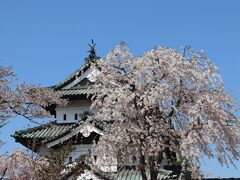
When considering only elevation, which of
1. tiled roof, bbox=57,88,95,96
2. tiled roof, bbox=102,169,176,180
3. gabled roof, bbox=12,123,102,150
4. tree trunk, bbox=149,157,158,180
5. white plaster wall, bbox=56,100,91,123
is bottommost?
tree trunk, bbox=149,157,158,180

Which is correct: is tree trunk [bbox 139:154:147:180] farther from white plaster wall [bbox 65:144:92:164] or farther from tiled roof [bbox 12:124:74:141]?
tiled roof [bbox 12:124:74:141]

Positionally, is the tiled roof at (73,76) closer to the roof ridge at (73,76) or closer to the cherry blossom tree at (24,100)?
the roof ridge at (73,76)

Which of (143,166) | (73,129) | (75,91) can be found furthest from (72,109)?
(143,166)

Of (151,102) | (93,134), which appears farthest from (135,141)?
(93,134)

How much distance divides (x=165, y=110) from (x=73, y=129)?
9677 millimetres

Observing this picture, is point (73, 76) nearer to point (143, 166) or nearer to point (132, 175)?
point (132, 175)

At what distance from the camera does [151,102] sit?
A: 18250 millimetres

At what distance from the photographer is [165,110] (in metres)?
18.9

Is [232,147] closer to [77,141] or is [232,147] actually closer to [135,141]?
[135,141]

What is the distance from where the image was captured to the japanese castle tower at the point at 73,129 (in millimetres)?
26922

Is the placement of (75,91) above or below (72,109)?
above

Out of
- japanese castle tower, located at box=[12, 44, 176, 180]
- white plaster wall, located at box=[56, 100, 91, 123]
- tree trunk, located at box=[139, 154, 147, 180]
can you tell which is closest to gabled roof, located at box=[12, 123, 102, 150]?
japanese castle tower, located at box=[12, 44, 176, 180]

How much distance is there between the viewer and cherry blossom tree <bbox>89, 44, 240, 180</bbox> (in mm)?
18109

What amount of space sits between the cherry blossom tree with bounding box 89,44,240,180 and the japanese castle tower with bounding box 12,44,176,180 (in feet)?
20.7
